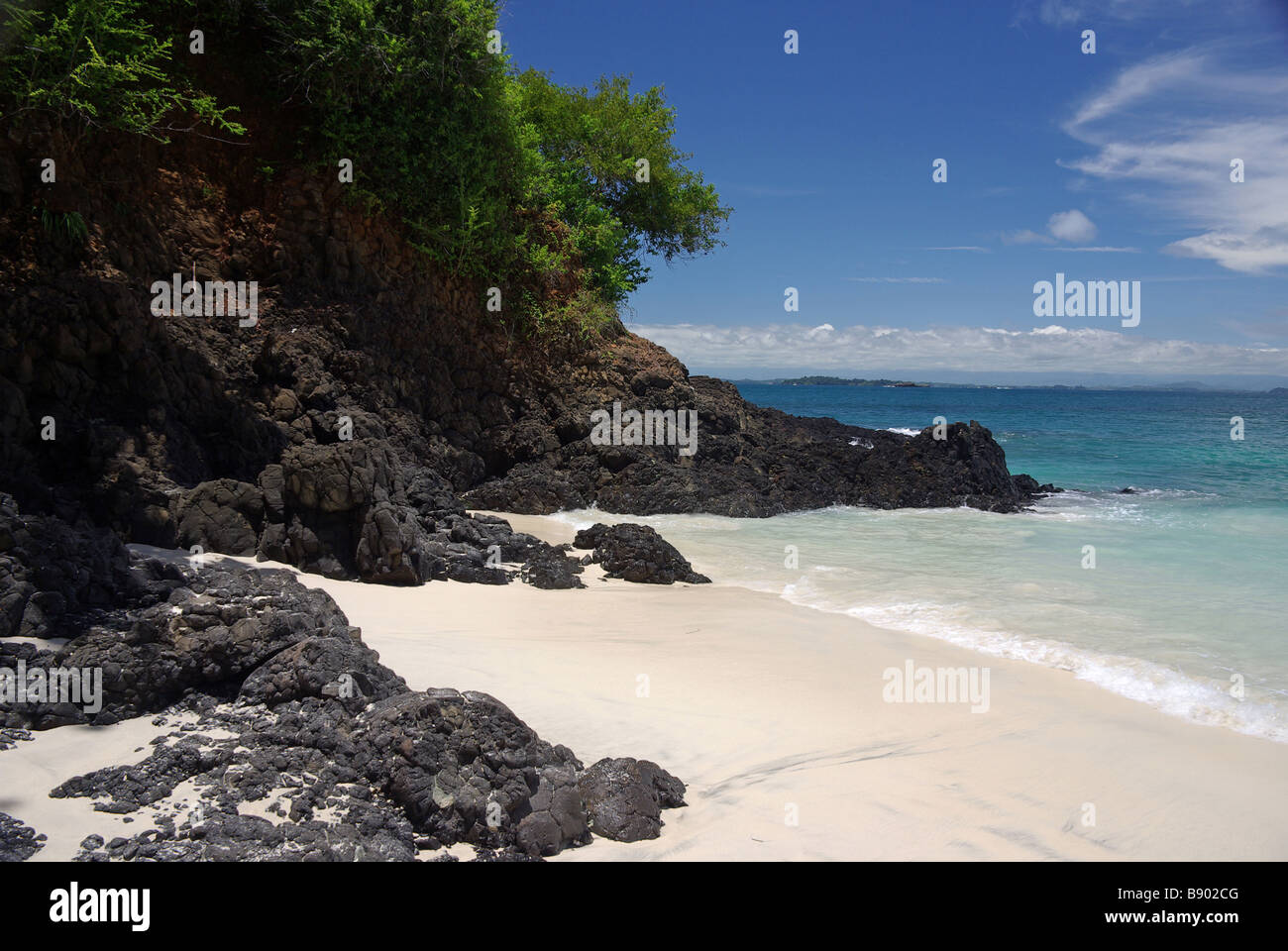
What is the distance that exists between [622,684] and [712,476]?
35.3 feet

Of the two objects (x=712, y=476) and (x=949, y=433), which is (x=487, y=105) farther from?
(x=949, y=433)

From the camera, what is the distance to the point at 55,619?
4.93 m

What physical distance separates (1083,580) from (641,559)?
5.71 meters

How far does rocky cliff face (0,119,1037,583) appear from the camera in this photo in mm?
8164

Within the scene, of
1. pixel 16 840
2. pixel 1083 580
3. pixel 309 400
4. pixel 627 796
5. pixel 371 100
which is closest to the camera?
pixel 16 840

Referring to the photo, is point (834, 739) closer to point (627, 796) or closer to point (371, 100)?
point (627, 796)

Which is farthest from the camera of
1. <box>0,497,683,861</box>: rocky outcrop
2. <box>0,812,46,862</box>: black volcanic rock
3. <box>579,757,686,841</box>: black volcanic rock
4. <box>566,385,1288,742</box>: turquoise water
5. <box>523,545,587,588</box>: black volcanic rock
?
<box>523,545,587,588</box>: black volcanic rock

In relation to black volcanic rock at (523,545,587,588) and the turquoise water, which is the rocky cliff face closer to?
black volcanic rock at (523,545,587,588)

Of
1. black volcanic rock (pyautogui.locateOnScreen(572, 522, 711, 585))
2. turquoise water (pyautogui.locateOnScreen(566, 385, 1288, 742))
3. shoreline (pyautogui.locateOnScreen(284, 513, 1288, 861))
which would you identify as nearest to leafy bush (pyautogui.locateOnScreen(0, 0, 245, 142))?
shoreline (pyautogui.locateOnScreen(284, 513, 1288, 861))

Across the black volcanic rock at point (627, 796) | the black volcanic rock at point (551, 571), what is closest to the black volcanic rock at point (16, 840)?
the black volcanic rock at point (627, 796)

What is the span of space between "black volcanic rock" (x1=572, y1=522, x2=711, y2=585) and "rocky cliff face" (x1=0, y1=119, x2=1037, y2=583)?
1.67m

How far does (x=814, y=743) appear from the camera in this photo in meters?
5.32

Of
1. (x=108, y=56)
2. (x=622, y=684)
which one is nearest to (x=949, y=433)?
(x=622, y=684)

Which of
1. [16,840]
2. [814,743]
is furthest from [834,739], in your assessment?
[16,840]
